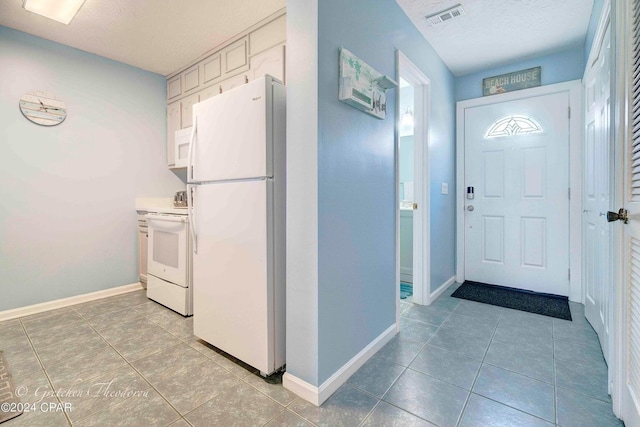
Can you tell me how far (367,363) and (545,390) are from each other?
92 centimetres

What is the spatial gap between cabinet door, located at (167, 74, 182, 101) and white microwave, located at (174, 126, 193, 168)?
0.51 m

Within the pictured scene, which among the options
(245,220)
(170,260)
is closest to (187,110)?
(170,260)

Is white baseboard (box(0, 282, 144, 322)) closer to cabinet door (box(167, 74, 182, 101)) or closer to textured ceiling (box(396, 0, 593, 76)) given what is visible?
cabinet door (box(167, 74, 182, 101))

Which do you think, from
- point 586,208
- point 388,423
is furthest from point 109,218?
point 586,208

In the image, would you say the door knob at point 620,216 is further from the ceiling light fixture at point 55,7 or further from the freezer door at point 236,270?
the ceiling light fixture at point 55,7

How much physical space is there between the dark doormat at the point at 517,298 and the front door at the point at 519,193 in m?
0.09

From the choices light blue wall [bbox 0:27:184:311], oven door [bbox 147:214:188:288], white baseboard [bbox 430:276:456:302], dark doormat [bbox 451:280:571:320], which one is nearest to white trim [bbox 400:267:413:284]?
white baseboard [bbox 430:276:456:302]

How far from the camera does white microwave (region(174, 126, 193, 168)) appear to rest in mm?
3055

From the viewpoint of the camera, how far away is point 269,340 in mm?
1576

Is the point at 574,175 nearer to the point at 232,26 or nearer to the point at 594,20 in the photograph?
the point at 594,20

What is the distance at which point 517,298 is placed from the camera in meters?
2.87

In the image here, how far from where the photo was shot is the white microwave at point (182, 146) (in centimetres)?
305

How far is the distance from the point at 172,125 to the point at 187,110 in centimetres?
35

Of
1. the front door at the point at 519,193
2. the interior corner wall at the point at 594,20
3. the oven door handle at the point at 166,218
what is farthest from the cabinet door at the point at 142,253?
the interior corner wall at the point at 594,20
